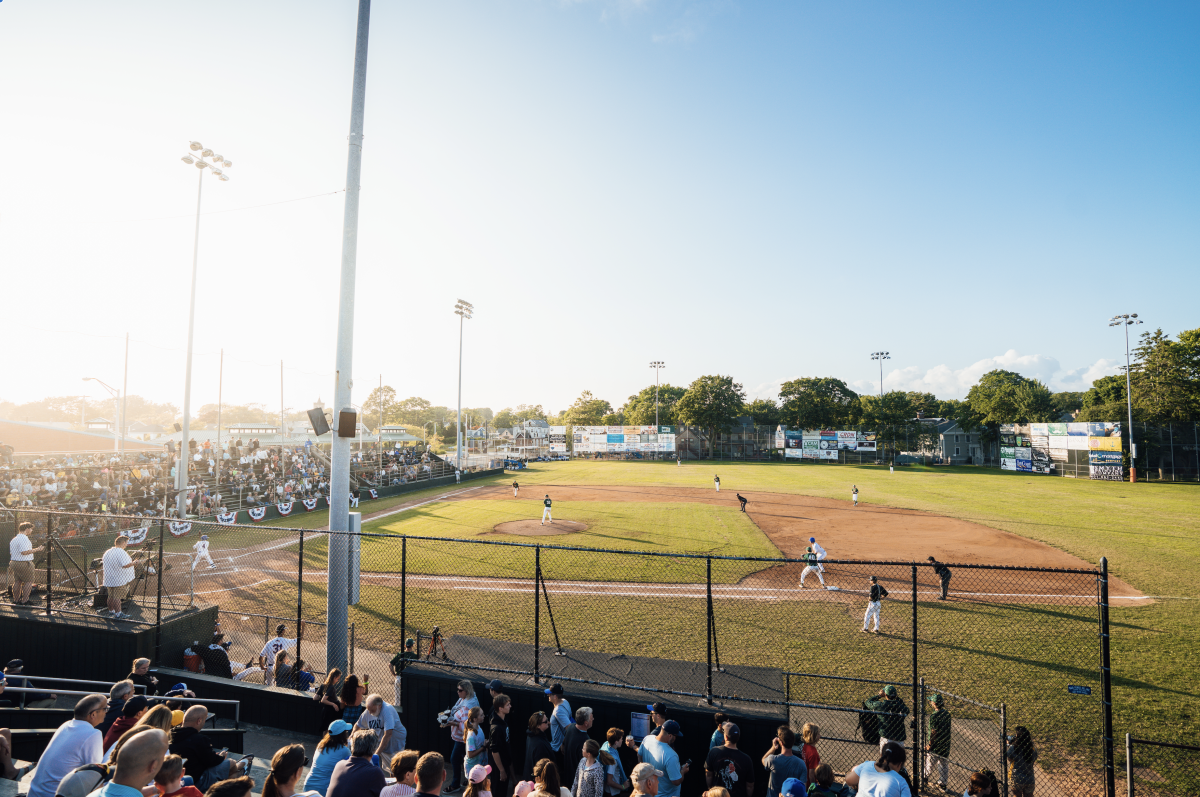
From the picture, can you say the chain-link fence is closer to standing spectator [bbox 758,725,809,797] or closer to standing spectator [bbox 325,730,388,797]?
standing spectator [bbox 758,725,809,797]

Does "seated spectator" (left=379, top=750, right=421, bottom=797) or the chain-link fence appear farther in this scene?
the chain-link fence

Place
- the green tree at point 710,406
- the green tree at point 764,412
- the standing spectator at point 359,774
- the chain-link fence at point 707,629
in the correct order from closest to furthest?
the standing spectator at point 359,774
the chain-link fence at point 707,629
the green tree at point 710,406
the green tree at point 764,412

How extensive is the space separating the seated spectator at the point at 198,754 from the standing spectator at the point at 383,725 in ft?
4.40

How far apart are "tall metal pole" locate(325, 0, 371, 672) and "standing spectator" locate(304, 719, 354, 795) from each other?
349 centimetres

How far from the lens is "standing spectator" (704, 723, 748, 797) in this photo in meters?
5.91

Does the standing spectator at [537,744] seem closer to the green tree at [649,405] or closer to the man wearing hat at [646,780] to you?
the man wearing hat at [646,780]

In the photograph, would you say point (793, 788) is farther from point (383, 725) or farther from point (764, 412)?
point (764, 412)

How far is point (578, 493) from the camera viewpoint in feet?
145

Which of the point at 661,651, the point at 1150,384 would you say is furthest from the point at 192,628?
the point at 1150,384

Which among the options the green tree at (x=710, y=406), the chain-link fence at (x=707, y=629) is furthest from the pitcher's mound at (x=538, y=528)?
the green tree at (x=710, y=406)

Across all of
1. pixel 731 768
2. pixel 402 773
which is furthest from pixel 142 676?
pixel 731 768

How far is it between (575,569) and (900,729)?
13373mm

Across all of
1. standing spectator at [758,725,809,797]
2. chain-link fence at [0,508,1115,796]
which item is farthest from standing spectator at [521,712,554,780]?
standing spectator at [758,725,809,797]

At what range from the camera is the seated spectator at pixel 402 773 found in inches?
184
